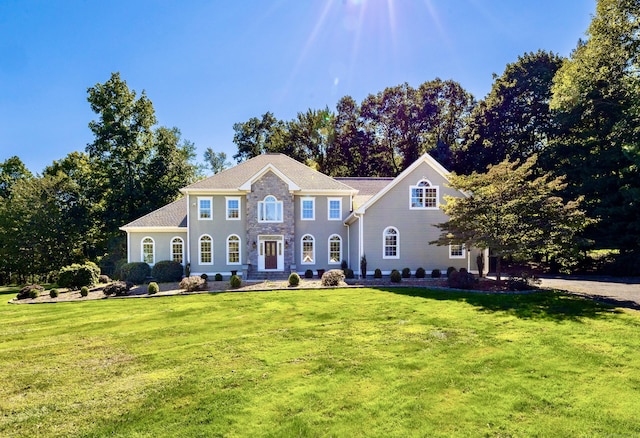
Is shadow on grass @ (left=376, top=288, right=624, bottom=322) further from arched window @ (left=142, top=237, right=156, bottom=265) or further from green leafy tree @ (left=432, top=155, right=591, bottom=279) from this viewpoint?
arched window @ (left=142, top=237, right=156, bottom=265)

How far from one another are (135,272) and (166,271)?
204cm

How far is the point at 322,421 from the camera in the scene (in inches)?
205

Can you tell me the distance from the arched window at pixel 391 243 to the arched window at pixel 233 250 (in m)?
10.3

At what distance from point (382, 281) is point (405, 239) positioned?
3.86 meters

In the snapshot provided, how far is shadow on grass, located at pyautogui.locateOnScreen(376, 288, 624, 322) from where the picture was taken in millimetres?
11445

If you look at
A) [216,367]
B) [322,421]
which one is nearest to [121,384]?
[216,367]

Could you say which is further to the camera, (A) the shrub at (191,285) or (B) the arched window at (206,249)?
(B) the arched window at (206,249)

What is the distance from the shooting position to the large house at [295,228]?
22.5 m

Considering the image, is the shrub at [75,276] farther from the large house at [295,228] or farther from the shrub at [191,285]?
the shrub at [191,285]

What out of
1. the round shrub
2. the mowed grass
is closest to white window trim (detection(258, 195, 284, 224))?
the round shrub

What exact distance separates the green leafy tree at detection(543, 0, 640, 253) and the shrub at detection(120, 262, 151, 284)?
30048 millimetres

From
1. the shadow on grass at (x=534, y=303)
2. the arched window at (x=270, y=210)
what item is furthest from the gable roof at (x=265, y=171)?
the shadow on grass at (x=534, y=303)

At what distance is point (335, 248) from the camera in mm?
24641

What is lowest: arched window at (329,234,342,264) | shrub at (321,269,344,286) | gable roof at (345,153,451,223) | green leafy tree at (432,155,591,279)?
shrub at (321,269,344,286)
